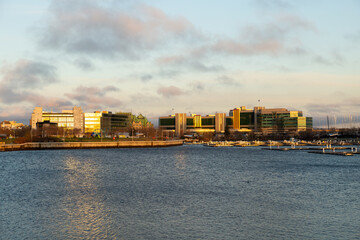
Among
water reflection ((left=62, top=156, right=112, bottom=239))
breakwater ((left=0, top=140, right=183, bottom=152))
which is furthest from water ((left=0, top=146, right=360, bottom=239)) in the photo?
breakwater ((left=0, top=140, right=183, bottom=152))

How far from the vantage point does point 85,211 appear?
33.3m

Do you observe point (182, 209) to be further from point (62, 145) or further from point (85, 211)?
point (62, 145)

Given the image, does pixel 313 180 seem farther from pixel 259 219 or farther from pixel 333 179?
pixel 259 219

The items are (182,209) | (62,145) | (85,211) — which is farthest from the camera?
(62,145)

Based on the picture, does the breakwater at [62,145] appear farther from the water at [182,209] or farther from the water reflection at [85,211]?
the water reflection at [85,211]

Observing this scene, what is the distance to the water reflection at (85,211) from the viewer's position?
26.3m

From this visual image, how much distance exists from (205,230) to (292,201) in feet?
45.5

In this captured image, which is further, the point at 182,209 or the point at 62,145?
the point at 62,145

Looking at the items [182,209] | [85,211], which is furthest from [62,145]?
[182,209]

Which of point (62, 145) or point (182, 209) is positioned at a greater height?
point (62, 145)

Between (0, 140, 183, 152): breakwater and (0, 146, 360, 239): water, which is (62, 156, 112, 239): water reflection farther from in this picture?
(0, 140, 183, 152): breakwater

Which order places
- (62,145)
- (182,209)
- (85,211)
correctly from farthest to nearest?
(62,145), (182,209), (85,211)

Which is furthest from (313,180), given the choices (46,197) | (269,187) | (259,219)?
(46,197)

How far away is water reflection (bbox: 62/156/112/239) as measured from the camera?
2633 centimetres
